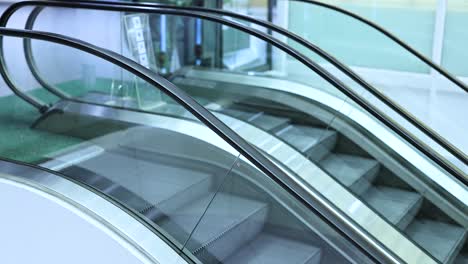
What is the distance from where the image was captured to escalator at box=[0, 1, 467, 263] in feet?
10.0

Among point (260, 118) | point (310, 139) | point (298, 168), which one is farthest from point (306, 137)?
point (260, 118)

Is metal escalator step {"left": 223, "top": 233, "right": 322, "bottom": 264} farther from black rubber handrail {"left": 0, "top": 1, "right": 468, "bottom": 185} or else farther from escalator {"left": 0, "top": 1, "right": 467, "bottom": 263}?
black rubber handrail {"left": 0, "top": 1, "right": 468, "bottom": 185}

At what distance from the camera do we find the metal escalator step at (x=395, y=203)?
391cm

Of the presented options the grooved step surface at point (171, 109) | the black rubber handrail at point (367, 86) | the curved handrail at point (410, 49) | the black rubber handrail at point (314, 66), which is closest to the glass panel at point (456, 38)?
the curved handrail at point (410, 49)

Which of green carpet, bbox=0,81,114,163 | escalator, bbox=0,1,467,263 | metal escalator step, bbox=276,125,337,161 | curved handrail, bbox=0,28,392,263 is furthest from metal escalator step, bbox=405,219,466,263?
green carpet, bbox=0,81,114,163

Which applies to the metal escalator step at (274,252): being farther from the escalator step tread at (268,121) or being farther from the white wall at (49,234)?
the escalator step tread at (268,121)

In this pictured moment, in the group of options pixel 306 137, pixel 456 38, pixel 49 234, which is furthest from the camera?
pixel 456 38

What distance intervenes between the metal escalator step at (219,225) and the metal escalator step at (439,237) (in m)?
1.25

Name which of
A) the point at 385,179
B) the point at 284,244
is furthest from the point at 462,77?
the point at 284,244

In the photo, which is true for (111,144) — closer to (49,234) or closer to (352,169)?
(49,234)

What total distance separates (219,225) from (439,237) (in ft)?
5.16

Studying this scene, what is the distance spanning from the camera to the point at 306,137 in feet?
14.7

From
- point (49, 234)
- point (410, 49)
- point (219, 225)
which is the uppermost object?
point (410, 49)

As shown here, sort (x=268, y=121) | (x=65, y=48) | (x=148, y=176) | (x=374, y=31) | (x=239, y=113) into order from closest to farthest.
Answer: (x=148, y=176) < (x=65, y=48) < (x=268, y=121) < (x=239, y=113) < (x=374, y=31)
